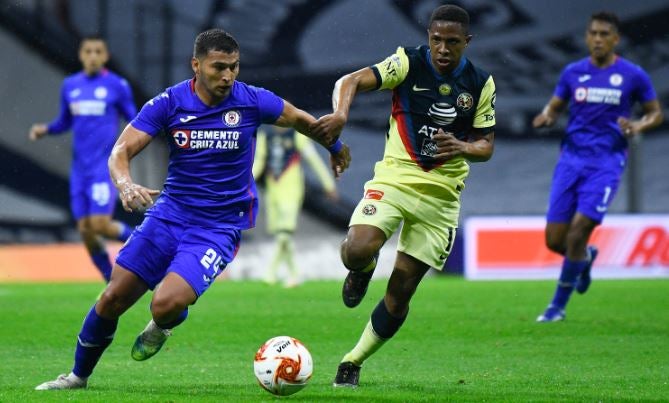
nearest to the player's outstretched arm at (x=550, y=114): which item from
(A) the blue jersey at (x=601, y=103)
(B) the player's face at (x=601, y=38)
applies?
(A) the blue jersey at (x=601, y=103)

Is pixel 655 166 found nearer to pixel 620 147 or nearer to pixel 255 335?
pixel 620 147

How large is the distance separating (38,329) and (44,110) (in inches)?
424

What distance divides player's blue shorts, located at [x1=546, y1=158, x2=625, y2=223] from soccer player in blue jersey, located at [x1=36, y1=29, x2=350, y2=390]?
468cm

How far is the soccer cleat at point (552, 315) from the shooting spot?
12.0m

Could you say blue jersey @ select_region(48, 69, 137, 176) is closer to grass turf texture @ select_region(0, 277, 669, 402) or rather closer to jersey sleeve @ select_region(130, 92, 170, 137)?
grass turf texture @ select_region(0, 277, 669, 402)

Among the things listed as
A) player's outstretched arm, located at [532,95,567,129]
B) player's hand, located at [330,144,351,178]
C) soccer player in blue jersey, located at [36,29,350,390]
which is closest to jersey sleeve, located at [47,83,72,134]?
player's outstretched arm, located at [532,95,567,129]

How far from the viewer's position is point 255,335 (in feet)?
36.1

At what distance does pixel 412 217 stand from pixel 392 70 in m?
0.93

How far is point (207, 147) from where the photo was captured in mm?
7418

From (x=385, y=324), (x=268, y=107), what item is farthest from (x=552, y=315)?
(x=268, y=107)

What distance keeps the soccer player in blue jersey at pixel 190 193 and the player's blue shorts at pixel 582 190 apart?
4684 mm

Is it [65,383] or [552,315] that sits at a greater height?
[65,383]

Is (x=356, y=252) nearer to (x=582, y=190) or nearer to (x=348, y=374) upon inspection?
(x=348, y=374)

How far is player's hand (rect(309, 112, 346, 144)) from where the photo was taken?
7.32m
